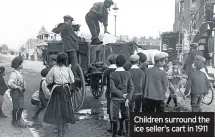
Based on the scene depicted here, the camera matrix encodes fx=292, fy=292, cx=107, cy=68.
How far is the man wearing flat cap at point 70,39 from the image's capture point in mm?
6340

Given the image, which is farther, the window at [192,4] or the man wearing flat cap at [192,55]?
the window at [192,4]

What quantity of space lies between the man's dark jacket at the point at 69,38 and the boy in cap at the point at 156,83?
6.41ft

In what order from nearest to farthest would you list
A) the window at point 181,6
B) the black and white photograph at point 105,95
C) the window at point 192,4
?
the black and white photograph at point 105,95, the window at point 192,4, the window at point 181,6

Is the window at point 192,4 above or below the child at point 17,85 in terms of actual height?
above

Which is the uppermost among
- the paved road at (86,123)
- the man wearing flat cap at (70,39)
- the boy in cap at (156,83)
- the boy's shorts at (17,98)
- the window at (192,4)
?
the window at (192,4)

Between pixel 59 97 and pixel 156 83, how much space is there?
5.66ft

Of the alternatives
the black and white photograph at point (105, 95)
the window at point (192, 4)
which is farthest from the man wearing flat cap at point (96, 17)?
the window at point (192, 4)

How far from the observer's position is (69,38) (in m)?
6.35

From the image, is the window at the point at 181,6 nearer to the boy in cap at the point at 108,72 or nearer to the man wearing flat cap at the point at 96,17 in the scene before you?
the man wearing flat cap at the point at 96,17

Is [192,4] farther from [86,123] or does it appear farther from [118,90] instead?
[118,90]

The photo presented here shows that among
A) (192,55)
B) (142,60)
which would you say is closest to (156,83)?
(142,60)

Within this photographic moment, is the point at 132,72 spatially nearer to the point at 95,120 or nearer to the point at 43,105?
the point at 95,120

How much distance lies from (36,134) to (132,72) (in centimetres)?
210

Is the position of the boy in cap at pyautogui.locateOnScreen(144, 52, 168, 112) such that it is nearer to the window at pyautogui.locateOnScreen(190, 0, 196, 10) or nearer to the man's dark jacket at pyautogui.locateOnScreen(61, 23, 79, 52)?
the man's dark jacket at pyautogui.locateOnScreen(61, 23, 79, 52)
